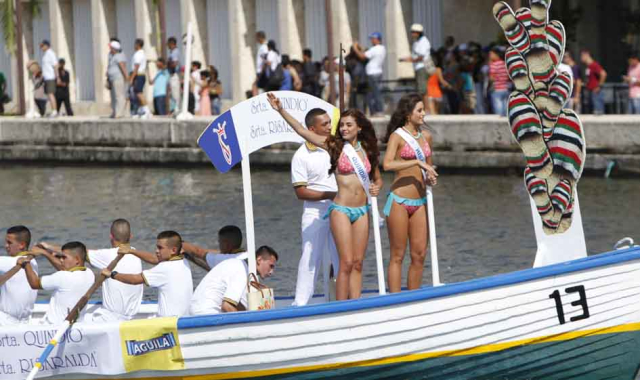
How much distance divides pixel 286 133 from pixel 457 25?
24.5m

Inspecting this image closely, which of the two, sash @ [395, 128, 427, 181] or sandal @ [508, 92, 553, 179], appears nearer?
sandal @ [508, 92, 553, 179]

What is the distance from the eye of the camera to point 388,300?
10750 millimetres

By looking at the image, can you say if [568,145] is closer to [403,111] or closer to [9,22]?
[403,111]

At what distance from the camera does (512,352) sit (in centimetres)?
1124

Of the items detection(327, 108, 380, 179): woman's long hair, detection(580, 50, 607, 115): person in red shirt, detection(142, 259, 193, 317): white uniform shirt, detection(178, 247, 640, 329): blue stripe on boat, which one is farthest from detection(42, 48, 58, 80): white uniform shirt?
detection(178, 247, 640, 329): blue stripe on boat

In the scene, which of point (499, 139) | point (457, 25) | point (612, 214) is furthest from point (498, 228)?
point (457, 25)

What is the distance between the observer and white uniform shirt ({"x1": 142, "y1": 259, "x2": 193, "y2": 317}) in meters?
11.4

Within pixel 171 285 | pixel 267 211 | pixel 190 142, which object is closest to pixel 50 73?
pixel 190 142

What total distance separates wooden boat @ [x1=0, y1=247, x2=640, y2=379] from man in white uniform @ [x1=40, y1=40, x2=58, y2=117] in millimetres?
23909

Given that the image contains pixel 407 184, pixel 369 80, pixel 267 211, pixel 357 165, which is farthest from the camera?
pixel 369 80

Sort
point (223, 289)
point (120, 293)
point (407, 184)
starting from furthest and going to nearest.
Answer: point (407, 184) < point (120, 293) < point (223, 289)

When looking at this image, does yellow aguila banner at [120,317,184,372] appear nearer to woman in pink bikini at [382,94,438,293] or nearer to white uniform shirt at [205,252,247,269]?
white uniform shirt at [205,252,247,269]

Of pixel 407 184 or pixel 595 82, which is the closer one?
pixel 407 184

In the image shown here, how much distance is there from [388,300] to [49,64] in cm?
2518
